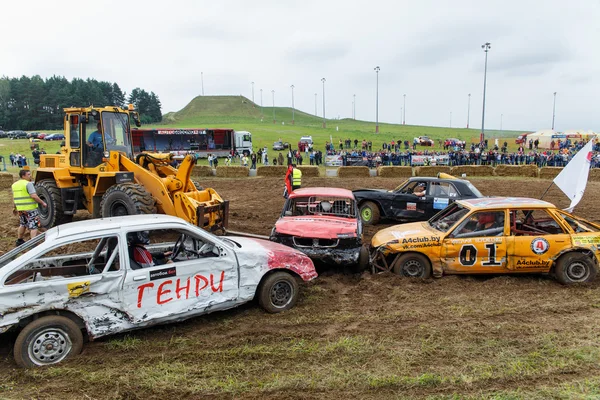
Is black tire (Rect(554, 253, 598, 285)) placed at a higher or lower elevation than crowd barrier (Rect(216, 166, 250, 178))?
lower

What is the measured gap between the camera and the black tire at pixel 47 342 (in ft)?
14.1

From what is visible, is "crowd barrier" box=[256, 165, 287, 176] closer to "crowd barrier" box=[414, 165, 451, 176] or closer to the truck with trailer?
"crowd barrier" box=[414, 165, 451, 176]

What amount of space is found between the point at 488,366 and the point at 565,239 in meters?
3.57

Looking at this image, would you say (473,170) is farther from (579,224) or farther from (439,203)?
(579,224)

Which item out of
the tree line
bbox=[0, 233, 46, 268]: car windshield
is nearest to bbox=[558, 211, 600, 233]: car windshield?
bbox=[0, 233, 46, 268]: car windshield

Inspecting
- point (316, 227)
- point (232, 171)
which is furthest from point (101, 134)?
point (232, 171)

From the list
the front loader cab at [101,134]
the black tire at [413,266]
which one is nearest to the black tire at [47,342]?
the black tire at [413,266]

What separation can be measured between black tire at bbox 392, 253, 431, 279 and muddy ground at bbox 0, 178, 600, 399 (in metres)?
0.30

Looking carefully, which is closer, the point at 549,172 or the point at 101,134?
the point at 101,134

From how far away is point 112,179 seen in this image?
999 cm

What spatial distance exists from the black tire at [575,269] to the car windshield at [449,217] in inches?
67.5

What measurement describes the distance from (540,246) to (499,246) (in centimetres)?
67

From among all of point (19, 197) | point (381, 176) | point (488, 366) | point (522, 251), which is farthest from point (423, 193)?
point (381, 176)

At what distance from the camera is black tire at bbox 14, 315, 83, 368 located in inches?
169
